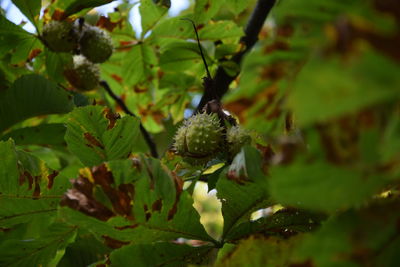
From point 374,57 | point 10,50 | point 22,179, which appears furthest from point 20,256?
point 374,57

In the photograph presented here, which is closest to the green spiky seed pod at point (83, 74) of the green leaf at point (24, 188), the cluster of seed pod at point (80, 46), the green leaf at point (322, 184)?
the cluster of seed pod at point (80, 46)

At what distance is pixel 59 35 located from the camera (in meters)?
1.59

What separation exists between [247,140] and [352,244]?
0.57m

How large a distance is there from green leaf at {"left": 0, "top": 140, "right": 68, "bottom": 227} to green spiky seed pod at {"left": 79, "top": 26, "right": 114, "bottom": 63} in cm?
62

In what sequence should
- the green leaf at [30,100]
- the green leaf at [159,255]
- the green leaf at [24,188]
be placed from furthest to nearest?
→ 1. the green leaf at [30,100]
2. the green leaf at [24,188]
3. the green leaf at [159,255]

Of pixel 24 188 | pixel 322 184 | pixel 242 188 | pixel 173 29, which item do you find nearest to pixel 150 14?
pixel 173 29

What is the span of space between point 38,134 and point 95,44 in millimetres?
338

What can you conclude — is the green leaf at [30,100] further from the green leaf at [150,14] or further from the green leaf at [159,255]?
the green leaf at [159,255]

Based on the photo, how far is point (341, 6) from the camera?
1.54ft

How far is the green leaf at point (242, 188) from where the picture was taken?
2.68 feet

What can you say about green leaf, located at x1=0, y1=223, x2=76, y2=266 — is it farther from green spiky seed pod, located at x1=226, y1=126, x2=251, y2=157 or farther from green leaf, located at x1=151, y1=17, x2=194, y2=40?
green leaf, located at x1=151, y1=17, x2=194, y2=40

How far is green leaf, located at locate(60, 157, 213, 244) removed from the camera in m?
0.85

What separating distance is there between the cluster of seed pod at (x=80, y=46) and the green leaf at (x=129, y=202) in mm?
851

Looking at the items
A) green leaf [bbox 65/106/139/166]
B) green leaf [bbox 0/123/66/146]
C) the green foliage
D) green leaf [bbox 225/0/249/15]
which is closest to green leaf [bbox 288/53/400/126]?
the green foliage
